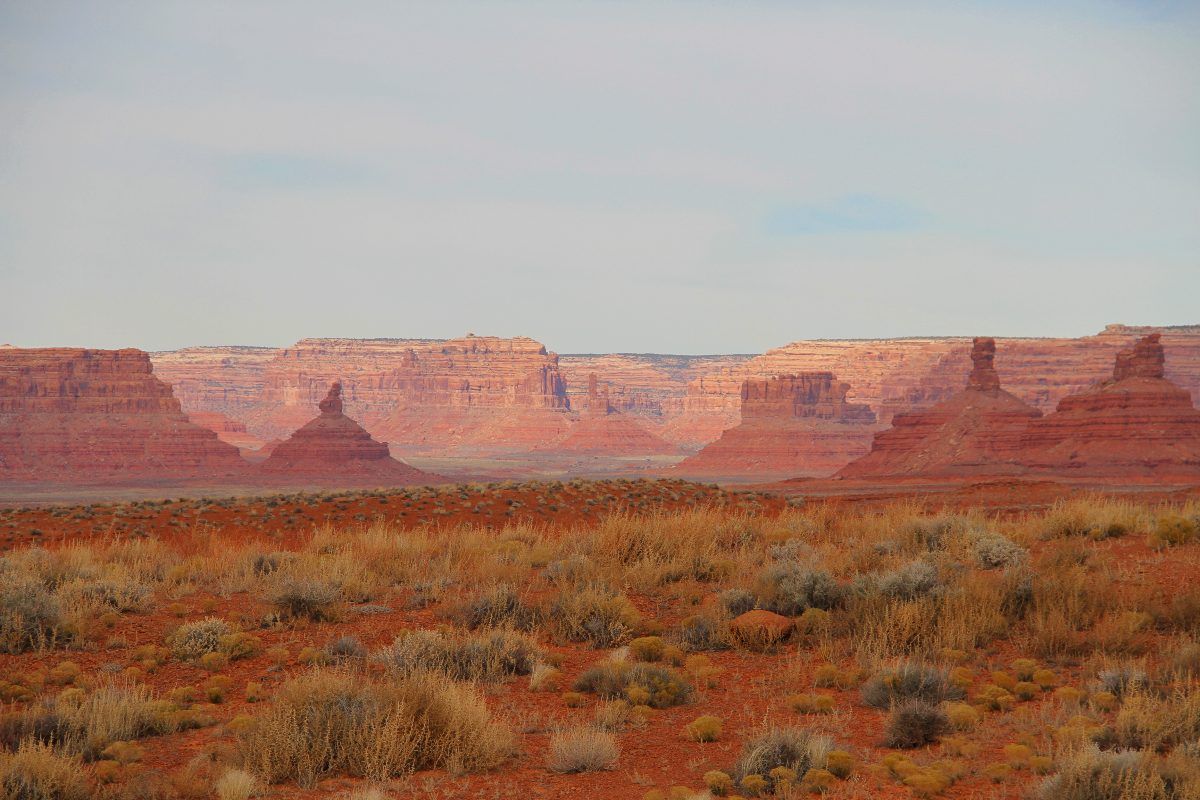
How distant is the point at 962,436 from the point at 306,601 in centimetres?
8964

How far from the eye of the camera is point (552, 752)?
26.8 feet

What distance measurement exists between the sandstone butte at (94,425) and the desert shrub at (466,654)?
137812mm

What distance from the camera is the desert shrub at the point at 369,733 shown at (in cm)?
782

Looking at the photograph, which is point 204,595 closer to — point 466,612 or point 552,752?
point 466,612

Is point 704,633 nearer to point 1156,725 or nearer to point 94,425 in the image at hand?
point 1156,725

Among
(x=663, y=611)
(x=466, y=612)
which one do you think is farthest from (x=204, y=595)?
(x=663, y=611)

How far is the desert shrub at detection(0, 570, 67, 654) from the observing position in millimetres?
11008

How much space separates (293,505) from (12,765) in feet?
76.8

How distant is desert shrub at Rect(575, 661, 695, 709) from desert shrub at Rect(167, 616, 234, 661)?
3560 millimetres

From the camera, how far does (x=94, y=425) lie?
151 meters

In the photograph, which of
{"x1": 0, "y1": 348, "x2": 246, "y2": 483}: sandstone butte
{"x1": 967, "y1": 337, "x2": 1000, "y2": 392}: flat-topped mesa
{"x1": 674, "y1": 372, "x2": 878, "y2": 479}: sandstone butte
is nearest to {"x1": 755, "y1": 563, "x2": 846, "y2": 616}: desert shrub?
{"x1": 967, "y1": 337, "x2": 1000, "y2": 392}: flat-topped mesa

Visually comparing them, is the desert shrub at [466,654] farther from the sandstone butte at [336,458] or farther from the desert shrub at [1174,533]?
the sandstone butte at [336,458]

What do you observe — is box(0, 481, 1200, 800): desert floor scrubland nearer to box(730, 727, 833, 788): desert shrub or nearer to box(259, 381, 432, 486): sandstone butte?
box(730, 727, 833, 788): desert shrub

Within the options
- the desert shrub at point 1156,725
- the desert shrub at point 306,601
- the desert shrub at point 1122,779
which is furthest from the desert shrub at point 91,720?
Result: the desert shrub at point 1156,725
